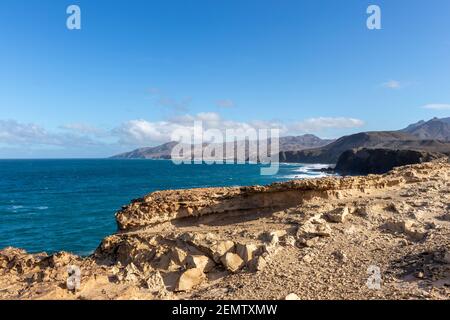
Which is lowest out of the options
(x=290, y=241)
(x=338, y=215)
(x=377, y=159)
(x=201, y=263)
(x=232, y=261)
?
(x=201, y=263)

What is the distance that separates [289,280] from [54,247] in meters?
25.4

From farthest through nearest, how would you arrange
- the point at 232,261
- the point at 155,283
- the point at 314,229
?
the point at 314,229, the point at 232,261, the point at 155,283

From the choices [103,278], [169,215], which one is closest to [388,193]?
[169,215]

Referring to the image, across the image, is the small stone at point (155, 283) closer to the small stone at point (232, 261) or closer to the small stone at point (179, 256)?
the small stone at point (179, 256)

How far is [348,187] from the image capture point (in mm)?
18406

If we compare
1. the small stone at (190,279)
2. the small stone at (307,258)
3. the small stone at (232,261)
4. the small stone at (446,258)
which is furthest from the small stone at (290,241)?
the small stone at (446,258)

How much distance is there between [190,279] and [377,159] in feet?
290

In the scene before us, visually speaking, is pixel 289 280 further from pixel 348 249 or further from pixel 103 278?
pixel 103 278

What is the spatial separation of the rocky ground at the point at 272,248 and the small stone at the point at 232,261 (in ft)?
0.12

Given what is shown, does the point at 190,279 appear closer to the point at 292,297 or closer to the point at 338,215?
the point at 292,297

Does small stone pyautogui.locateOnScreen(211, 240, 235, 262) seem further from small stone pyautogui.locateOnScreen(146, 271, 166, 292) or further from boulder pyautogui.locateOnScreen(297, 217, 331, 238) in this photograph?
boulder pyautogui.locateOnScreen(297, 217, 331, 238)

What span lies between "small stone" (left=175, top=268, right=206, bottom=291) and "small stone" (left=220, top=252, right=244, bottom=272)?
2.86ft

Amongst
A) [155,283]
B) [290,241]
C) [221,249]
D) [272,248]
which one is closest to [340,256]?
[290,241]

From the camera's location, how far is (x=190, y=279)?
40.9 ft
